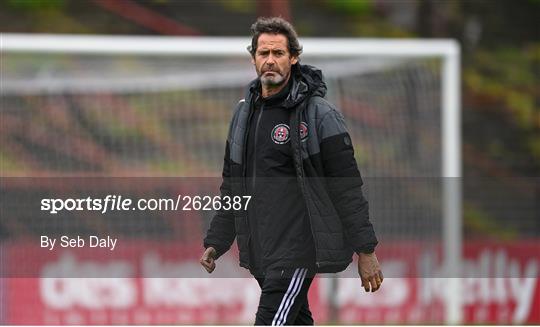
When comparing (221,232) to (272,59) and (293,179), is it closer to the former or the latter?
(293,179)

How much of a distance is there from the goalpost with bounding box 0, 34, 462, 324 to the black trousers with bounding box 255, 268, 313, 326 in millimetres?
4681

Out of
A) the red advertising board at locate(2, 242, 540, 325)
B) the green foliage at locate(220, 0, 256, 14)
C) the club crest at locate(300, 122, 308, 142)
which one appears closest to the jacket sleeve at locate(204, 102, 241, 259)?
the club crest at locate(300, 122, 308, 142)

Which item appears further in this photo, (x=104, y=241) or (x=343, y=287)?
(x=343, y=287)

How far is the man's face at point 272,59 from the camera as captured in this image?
17.1 feet

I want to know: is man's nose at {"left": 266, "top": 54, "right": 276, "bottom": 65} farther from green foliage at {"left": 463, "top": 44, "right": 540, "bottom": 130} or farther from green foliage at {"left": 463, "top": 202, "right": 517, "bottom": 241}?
green foliage at {"left": 463, "top": 44, "right": 540, "bottom": 130}

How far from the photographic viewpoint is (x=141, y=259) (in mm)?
8711

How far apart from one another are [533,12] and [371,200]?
7748 mm

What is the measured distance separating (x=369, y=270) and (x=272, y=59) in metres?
0.93

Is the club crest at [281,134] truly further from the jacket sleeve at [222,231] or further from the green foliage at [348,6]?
the green foliage at [348,6]

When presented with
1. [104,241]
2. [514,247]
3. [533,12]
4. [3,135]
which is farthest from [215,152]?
[533,12]

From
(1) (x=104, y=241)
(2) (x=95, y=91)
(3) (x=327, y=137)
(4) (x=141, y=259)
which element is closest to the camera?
(3) (x=327, y=137)

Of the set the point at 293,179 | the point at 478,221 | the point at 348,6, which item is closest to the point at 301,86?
the point at 293,179

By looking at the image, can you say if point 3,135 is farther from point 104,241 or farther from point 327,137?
point 327,137

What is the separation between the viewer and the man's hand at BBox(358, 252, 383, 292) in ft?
16.9
